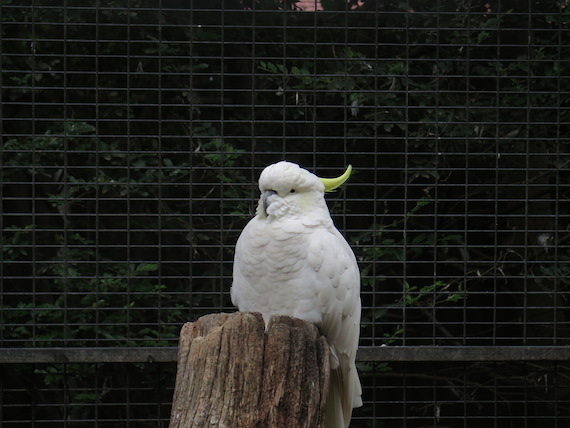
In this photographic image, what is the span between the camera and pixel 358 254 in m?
2.70

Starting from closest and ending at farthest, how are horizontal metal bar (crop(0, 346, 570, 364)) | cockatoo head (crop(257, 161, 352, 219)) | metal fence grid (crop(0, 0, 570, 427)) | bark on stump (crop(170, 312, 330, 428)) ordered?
1. bark on stump (crop(170, 312, 330, 428))
2. cockatoo head (crop(257, 161, 352, 219))
3. horizontal metal bar (crop(0, 346, 570, 364))
4. metal fence grid (crop(0, 0, 570, 427))

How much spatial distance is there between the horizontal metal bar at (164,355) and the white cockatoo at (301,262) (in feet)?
1.57

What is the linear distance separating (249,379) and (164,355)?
3.67ft

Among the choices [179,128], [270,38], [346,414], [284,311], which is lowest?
[346,414]

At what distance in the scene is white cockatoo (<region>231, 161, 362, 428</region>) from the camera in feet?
6.42

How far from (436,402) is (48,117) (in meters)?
1.61

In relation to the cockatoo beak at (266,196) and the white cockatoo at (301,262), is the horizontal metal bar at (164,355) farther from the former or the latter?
the cockatoo beak at (266,196)

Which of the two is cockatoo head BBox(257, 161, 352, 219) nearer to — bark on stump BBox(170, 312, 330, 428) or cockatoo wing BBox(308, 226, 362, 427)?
cockatoo wing BBox(308, 226, 362, 427)

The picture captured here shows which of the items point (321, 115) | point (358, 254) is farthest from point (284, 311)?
point (321, 115)

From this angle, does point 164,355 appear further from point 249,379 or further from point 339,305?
point 249,379

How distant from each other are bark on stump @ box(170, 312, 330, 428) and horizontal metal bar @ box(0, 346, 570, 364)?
1050mm

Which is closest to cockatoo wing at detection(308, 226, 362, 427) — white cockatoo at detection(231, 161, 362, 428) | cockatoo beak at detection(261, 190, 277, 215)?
white cockatoo at detection(231, 161, 362, 428)

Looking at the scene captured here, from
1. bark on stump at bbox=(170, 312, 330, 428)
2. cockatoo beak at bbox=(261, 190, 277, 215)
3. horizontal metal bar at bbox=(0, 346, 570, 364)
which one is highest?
cockatoo beak at bbox=(261, 190, 277, 215)

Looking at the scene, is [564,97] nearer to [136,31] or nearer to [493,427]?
[493,427]
